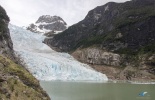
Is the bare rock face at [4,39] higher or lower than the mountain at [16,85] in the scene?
higher

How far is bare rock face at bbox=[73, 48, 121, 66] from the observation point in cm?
11094

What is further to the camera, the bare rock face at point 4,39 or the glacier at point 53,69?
the glacier at point 53,69

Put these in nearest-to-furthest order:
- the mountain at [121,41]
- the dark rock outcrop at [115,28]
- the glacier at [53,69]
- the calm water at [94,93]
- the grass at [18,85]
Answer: the grass at [18,85], the calm water at [94,93], the glacier at [53,69], the mountain at [121,41], the dark rock outcrop at [115,28]

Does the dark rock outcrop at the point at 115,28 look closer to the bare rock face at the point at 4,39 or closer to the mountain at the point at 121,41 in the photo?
the mountain at the point at 121,41

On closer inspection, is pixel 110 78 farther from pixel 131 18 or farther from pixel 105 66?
pixel 131 18

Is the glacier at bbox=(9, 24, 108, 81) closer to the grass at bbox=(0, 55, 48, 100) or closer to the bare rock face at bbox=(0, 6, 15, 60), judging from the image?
the bare rock face at bbox=(0, 6, 15, 60)

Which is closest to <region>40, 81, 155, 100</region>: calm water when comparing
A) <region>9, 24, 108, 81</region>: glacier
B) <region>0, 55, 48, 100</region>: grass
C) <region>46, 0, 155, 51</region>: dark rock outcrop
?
<region>0, 55, 48, 100</region>: grass

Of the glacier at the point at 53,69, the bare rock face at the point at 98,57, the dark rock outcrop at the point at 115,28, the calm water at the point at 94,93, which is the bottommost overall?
the calm water at the point at 94,93

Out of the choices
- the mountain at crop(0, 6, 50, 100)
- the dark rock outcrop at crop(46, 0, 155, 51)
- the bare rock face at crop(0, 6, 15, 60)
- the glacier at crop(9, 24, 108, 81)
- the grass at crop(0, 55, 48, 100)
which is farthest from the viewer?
the dark rock outcrop at crop(46, 0, 155, 51)

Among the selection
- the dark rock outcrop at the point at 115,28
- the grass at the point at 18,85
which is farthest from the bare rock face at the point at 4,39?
the grass at the point at 18,85

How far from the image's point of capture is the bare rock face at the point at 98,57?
110938mm

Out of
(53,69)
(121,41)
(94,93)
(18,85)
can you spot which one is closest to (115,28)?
(121,41)

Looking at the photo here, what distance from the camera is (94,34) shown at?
140500 millimetres

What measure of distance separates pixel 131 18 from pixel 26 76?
4510 inches
